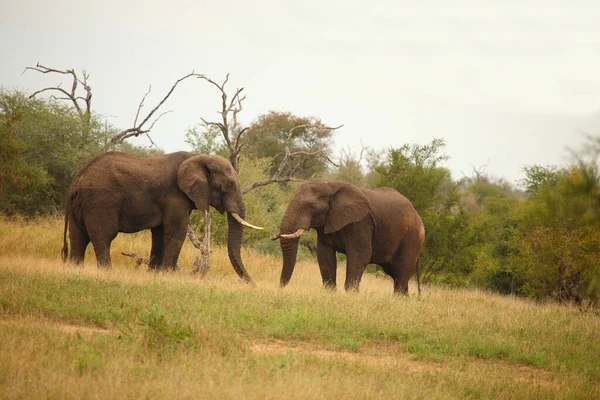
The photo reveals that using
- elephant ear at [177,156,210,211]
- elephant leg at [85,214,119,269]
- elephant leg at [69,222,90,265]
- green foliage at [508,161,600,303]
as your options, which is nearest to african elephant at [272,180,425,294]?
elephant ear at [177,156,210,211]

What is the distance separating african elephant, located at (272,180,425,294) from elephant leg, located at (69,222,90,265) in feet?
14.1

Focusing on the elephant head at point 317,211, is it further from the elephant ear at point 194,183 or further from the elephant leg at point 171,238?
the elephant leg at point 171,238

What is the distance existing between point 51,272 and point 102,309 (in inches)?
118

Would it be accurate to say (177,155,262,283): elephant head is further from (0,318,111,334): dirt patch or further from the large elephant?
(0,318,111,334): dirt patch

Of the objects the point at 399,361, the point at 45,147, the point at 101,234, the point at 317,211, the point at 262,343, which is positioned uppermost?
the point at 45,147

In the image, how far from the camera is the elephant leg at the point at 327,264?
16.0 meters

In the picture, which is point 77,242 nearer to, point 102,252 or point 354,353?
point 102,252

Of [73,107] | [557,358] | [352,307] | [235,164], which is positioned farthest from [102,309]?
[73,107]

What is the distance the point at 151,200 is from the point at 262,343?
21.6ft

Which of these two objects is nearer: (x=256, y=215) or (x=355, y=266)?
(x=355, y=266)

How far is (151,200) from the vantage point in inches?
623

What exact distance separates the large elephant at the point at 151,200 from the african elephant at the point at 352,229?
1061 millimetres

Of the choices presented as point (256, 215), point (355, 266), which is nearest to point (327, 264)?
point (355, 266)

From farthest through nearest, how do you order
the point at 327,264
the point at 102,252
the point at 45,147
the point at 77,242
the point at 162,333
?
the point at 45,147 → the point at 327,264 → the point at 77,242 → the point at 102,252 → the point at 162,333
